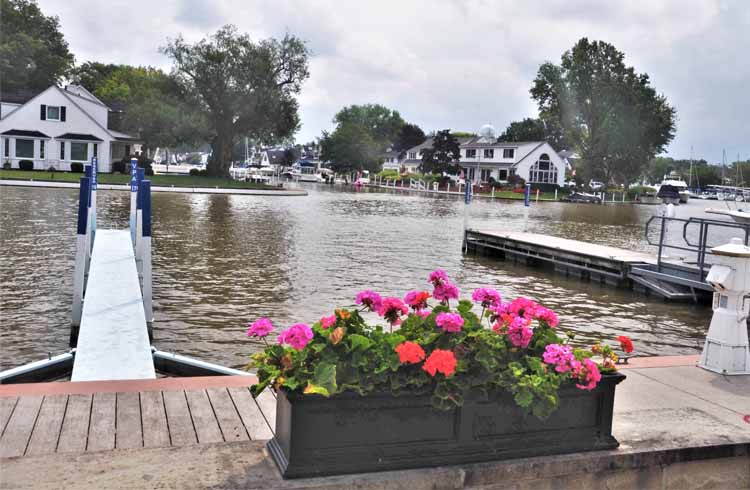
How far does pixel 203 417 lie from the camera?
5250mm

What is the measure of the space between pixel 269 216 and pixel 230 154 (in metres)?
38.0

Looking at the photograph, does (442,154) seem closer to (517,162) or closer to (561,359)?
(517,162)

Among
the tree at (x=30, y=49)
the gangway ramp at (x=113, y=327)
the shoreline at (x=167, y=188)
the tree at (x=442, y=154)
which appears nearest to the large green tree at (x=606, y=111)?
the tree at (x=442, y=154)

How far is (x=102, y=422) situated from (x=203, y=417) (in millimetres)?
665

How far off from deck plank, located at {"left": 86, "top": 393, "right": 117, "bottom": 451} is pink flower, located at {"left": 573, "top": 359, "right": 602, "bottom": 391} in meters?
2.79

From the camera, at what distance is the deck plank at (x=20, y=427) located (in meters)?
4.49

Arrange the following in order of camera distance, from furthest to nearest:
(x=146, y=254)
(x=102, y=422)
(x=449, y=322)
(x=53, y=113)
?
1. (x=53, y=113)
2. (x=146, y=254)
3. (x=102, y=422)
4. (x=449, y=322)

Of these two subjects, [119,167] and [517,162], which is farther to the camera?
[517,162]

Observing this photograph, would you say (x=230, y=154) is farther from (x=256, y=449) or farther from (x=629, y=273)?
(x=256, y=449)

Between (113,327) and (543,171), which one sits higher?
(543,171)

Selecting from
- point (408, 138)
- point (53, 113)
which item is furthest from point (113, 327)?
point (408, 138)

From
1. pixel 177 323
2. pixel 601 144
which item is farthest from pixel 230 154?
pixel 177 323

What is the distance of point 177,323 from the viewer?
11.8 meters

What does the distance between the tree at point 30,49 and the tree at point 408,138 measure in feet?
220
